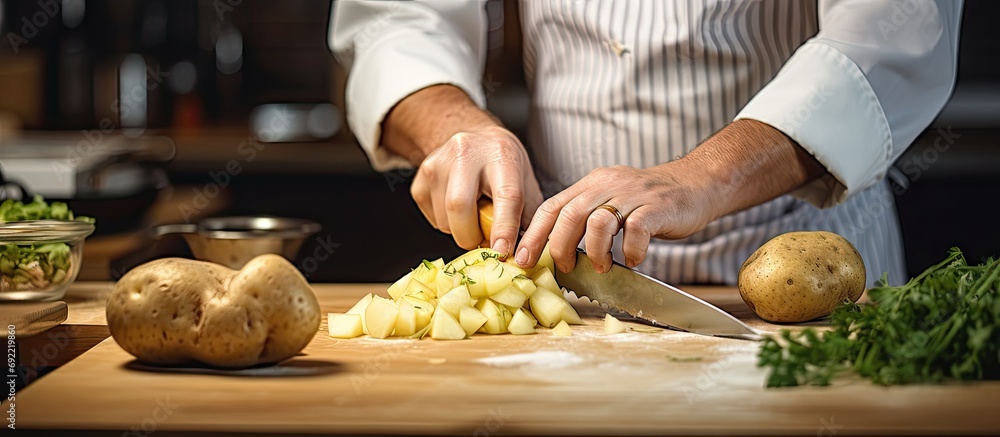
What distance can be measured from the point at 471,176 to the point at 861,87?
627 millimetres

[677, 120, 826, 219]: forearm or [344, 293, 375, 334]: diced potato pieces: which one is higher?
[677, 120, 826, 219]: forearm

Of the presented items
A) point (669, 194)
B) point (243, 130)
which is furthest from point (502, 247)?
point (243, 130)

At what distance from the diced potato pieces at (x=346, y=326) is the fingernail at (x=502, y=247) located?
22 cm

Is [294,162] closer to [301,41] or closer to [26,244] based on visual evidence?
[301,41]

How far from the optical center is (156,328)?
1.09 meters

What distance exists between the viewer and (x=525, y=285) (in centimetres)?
140

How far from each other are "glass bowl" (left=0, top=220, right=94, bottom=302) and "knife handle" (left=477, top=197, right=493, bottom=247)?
57cm

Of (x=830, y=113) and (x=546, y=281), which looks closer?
(x=546, y=281)

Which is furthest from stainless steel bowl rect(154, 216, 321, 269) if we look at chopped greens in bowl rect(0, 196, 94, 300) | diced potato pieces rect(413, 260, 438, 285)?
diced potato pieces rect(413, 260, 438, 285)

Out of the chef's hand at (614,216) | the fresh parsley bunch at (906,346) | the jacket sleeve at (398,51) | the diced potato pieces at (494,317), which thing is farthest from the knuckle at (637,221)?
the jacket sleeve at (398,51)

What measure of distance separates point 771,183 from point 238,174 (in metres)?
2.61

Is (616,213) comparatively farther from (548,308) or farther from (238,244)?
(238,244)

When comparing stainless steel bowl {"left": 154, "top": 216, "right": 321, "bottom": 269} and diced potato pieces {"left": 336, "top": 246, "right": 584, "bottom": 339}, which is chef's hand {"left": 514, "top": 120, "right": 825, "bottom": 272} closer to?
diced potato pieces {"left": 336, "top": 246, "right": 584, "bottom": 339}

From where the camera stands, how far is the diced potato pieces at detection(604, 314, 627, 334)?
1366 millimetres
